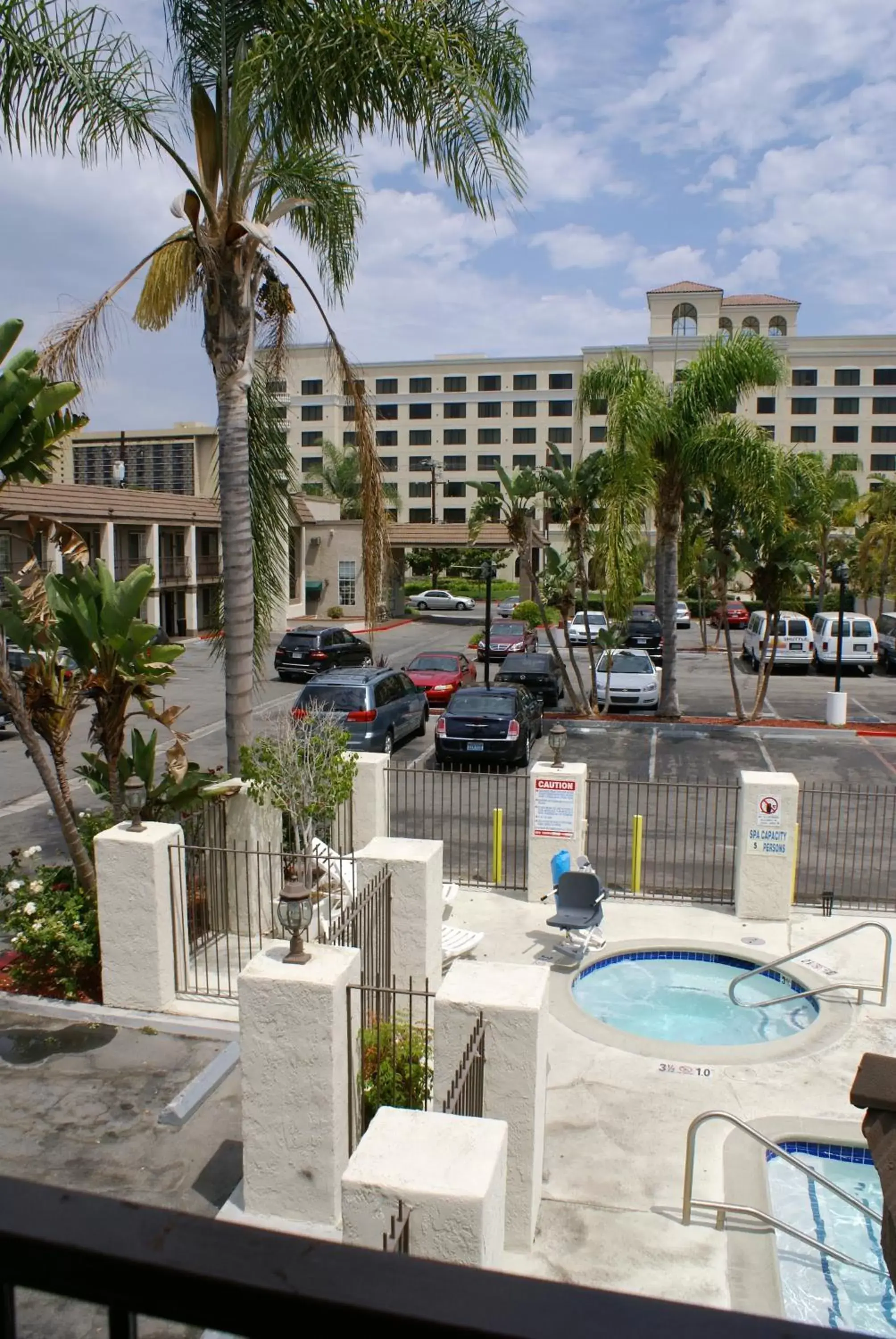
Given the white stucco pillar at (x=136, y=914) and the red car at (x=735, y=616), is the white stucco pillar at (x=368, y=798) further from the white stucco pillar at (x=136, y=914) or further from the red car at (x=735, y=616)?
the red car at (x=735, y=616)

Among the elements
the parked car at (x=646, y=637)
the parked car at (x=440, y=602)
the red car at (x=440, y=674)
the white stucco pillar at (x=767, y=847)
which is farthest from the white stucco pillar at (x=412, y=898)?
the parked car at (x=440, y=602)

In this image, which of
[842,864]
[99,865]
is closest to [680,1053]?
[99,865]

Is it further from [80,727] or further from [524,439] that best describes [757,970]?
[524,439]

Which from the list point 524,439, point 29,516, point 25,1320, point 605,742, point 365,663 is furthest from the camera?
point 524,439

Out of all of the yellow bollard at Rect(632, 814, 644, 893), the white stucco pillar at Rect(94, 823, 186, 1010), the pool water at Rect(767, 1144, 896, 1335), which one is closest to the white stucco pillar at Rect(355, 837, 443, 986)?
the white stucco pillar at Rect(94, 823, 186, 1010)

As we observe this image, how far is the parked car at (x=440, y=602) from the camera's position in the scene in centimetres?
6131

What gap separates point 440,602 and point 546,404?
25313mm

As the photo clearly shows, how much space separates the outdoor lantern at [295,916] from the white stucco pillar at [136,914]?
2.85 meters

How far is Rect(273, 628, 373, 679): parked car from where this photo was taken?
31516 millimetres

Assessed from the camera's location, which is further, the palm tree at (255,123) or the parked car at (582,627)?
the parked car at (582,627)

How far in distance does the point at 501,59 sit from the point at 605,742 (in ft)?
46.3

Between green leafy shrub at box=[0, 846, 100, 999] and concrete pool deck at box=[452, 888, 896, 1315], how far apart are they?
3.85 meters

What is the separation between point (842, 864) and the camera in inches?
565

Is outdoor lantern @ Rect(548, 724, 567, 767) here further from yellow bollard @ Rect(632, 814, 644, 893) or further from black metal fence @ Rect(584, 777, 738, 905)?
yellow bollard @ Rect(632, 814, 644, 893)
